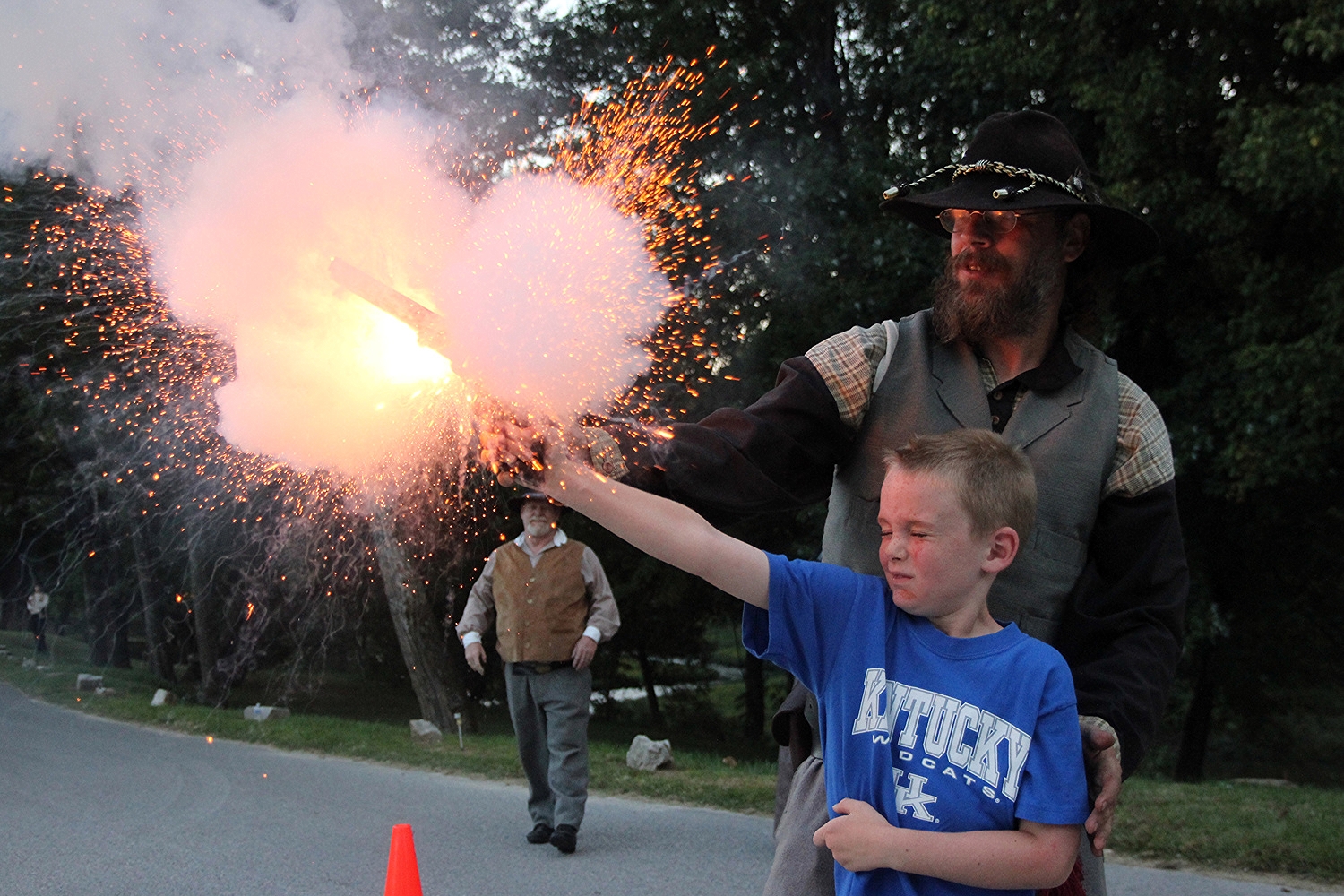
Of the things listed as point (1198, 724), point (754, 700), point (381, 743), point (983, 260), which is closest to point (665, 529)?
point (983, 260)

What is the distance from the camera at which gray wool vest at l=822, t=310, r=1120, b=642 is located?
251 cm

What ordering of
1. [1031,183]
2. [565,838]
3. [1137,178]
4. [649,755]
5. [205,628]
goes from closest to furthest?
1. [1031,183]
2. [565,838]
3. [649,755]
4. [1137,178]
5. [205,628]

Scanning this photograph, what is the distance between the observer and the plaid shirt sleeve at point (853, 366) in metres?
2.60

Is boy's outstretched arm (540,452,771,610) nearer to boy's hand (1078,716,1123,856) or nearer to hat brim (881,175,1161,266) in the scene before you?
boy's hand (1078,716,1123,856)

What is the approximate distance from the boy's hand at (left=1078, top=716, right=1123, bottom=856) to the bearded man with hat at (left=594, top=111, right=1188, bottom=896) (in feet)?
0.31

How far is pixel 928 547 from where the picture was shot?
2.22 m

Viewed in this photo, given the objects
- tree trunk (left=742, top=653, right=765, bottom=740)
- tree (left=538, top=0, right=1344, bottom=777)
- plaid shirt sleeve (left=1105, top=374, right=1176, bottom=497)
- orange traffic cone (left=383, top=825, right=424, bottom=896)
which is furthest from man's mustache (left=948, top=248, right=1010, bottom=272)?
tree trunk (left=742, top=653, right=765, bottom=740)

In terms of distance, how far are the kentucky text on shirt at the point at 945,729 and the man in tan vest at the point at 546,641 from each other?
5107 millimetres

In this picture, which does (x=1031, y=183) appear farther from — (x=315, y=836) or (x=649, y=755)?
(x=649, y=755)

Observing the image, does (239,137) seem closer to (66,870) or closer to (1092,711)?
(1092,711)

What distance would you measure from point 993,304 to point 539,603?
5.24m

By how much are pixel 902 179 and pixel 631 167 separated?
9075 mm

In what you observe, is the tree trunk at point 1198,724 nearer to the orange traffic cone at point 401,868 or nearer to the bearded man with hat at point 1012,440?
the orange traffic cone at point 401,868

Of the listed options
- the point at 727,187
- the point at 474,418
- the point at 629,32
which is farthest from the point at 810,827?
the point at 629,32
